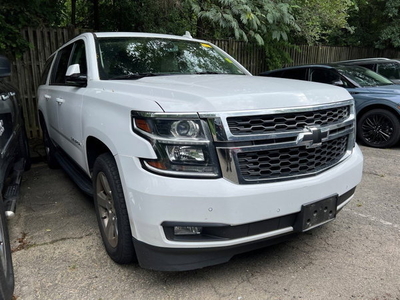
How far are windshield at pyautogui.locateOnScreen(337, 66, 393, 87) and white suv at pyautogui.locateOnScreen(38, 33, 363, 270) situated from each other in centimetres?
489

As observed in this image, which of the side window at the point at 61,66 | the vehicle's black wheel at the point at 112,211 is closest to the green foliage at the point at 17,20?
the side window at the point at 61,66

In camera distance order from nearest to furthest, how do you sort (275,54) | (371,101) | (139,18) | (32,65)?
1. (371,101)
2. (32,65)
3. (139,18)
4. (275,54)

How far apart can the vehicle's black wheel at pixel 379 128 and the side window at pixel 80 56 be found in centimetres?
553

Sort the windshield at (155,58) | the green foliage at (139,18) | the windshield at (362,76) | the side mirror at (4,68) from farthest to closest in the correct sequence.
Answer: the green foliage at (139,18) < the windshield at (362,76) < the windshield at (155,58) < the side mirror at (4,68)

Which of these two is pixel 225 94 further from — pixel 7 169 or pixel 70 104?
pixel 7 169

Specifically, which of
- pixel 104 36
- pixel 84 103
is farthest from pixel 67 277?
pixel 104 36

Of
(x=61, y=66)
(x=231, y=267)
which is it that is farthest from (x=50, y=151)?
(x=231, y=267)

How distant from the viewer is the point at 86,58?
10.9ft

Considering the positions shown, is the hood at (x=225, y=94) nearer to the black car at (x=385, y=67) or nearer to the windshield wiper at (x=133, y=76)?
the windshield wiper at (x=133, y=76)

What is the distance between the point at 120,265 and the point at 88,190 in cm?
90

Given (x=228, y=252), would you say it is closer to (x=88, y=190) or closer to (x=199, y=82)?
(x=199, y=82)

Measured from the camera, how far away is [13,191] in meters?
3.21

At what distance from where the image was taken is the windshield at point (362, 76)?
7.07m

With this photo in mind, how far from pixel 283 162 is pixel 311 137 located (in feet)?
0.90
